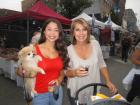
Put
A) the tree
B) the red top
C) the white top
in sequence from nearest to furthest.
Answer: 1. the red top
2. the white top
3. the tree

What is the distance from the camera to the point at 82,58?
436 centimetres

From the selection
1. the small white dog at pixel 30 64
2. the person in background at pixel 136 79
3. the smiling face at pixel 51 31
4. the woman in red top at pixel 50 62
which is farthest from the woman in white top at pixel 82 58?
the person in background at pixel 136 79

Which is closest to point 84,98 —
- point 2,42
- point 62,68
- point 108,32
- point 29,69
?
point 62,68

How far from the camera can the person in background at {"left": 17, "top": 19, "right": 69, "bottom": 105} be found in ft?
13.7

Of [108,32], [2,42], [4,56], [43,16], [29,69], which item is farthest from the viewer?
[108,32]

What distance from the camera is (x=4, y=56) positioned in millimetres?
11773

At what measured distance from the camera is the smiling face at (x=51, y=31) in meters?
4.31

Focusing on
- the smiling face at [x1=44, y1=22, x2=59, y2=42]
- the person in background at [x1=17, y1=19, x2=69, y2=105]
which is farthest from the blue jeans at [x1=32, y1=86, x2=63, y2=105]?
the smiling face at [x1=44, y1=22, x2=59, y2=42]

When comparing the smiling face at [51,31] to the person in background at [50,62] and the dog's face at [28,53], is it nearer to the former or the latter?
the person in background at [50,62]

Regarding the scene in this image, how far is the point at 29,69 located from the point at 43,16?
8.63 meters

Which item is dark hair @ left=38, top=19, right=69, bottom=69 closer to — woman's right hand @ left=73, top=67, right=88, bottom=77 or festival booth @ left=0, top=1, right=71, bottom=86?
woman's right hand @ left=73, top=67, right=88, bottom=77

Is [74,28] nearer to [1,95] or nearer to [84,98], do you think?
[84,98]

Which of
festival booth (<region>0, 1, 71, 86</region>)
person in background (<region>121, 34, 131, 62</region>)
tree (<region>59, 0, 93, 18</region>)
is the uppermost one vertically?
tree (<region>59, 0, 93, 18</region>)

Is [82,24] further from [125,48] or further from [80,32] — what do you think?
[125,48]
